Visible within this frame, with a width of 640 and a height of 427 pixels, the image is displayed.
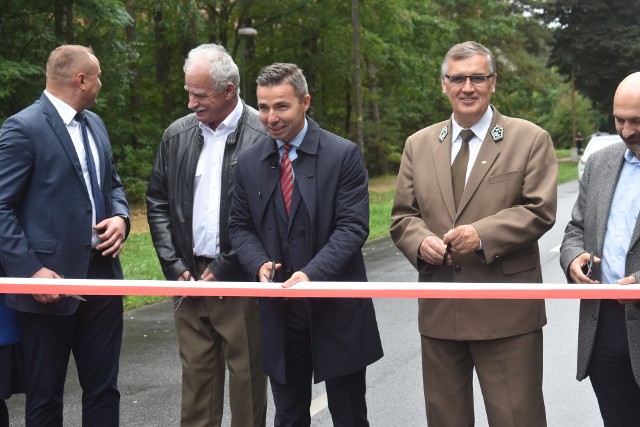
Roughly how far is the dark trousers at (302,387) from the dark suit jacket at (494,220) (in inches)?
19.7

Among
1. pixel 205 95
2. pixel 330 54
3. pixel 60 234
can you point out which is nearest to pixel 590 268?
pixel 205 95

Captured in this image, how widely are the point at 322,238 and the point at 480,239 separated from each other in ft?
2.58

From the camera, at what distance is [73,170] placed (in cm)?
462

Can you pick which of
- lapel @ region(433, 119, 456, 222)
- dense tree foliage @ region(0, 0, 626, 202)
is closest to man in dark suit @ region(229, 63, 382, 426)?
lapel @ region(433, 119, 456, 222)

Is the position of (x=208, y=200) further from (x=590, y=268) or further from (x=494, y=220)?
(x=590, y=268)

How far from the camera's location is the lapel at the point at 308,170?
436 cm

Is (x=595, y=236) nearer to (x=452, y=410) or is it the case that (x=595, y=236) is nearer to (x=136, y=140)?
(x=452, y=410)

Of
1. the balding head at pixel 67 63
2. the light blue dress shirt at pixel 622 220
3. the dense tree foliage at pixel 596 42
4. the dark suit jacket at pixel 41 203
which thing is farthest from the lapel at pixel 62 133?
the dense tree foliage at pixel 596 42

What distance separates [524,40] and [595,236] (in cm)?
5559

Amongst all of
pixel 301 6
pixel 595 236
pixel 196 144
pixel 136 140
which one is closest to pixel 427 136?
pixel 595 236

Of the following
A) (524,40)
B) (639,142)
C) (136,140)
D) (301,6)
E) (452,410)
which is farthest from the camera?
(524,40)

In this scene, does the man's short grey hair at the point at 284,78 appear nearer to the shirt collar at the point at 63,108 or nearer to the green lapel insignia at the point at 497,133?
the green lapel insignia at the point at 497,133

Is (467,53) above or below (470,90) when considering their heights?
above

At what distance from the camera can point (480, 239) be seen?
3982 mm
